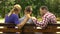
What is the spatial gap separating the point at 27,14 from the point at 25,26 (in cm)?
19

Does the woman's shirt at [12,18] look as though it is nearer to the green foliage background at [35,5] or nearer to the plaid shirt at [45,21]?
the plaid shirt at [45,21]

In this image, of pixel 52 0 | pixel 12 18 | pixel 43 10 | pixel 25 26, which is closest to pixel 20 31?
pixel 25 26

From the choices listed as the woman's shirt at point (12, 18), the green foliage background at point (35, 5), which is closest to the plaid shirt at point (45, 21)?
the woman's shirt at point (12, 18)

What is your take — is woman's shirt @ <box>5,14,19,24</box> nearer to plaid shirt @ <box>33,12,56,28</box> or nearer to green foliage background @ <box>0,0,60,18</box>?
plaid shirt @ <box>33,12,56,28</box>

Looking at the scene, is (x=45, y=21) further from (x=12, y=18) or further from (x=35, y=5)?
(x=35, y=5)

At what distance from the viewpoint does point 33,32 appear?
3.55 meters

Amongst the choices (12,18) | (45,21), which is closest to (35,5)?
(12,18)

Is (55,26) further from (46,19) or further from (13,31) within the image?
(13,31)

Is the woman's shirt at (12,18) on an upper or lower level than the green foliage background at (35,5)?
upper

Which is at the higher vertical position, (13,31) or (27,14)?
(27,14)

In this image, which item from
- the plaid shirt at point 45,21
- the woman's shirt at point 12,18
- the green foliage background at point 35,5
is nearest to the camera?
the plaid shirt at point 45,21

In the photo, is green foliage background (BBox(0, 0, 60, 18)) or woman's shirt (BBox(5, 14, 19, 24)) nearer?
woman's shirt (BBox(5, 14, 19, 24))

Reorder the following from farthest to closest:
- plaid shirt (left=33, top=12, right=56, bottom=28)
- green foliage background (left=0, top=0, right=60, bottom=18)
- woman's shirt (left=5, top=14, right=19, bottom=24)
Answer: green foliage background (left=0, top=0, right=60, bottom=18)
woman's shirt (left=5, top=14, right=19, bottom=24)
plaid shirt (left=33, top=12, right=56, bottom=28)

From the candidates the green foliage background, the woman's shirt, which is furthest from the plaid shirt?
the green foliage background
